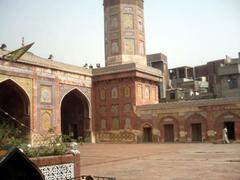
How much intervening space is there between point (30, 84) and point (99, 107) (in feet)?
25.6

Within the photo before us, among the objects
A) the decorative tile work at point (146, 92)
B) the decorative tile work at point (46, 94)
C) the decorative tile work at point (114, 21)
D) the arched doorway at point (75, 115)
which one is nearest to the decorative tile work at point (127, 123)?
the decorative tile work at point (146, 92)

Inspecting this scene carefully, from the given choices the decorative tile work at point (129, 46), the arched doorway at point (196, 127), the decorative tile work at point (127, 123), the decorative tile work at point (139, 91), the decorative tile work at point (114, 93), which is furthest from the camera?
the decorative tile work at point (129, 46)

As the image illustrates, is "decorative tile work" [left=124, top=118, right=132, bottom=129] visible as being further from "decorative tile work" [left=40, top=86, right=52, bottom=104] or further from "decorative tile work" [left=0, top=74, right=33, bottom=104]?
"decorative tile work" [left=0, top=74, right=33, bottom=104]

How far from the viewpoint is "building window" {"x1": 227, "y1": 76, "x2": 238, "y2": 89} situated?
3626 centimetres

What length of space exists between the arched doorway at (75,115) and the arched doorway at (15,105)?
189 inches

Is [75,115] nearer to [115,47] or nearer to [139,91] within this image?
[139,91]

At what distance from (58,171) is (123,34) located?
76.1 feet

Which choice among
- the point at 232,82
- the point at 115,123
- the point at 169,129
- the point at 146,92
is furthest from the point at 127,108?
the point at 232,82

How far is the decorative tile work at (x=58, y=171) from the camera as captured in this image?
6559 millimetres

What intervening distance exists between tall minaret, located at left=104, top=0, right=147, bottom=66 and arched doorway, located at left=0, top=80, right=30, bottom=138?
8.75m

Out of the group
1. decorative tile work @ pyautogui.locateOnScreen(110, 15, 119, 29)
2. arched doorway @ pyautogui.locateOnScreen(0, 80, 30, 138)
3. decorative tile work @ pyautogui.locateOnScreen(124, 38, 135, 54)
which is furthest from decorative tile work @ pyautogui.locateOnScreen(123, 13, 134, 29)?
arched doorway @ pyautogui.locateOnScreen(0, 80, 30, 138)

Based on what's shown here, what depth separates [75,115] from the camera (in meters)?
29.5

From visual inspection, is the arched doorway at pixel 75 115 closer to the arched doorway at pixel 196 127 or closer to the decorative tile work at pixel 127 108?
the decorative tile work at pixel 127 108

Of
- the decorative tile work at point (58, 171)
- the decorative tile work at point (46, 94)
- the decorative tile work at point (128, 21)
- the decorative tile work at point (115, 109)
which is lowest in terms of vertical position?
the decorative tile work at point (58, 171)
